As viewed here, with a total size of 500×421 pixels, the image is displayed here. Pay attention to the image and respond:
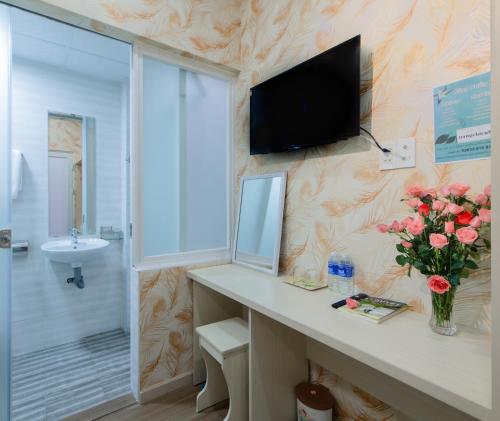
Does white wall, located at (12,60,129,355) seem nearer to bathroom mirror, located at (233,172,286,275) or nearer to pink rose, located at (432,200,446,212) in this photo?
bathroom mirror, located at (233,172,286,275)

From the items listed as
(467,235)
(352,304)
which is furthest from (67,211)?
(467,235)

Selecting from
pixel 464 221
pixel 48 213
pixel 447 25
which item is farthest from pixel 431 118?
pixel 48 213

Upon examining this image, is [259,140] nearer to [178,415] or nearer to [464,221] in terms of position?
[464,221]

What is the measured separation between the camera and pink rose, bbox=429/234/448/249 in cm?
89

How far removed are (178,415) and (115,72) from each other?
9.12ft

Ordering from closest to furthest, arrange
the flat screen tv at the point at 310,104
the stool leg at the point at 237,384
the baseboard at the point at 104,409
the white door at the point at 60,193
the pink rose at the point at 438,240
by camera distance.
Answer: the pink rose at the point at 438,240 < the flat screen tv at the point at 310,104 < the stool leg at the point at 237,384 < the baseboard at the point at 104,409 < the white door at the point at 60,193

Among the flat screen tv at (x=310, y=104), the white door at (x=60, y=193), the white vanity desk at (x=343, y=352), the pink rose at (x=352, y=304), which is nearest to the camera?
the white vanity desk at (x=343, y=352)

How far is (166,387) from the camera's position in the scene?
1.81 metres

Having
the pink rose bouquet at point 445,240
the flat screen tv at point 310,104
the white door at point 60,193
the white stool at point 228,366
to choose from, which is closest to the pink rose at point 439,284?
the pink rose bouquet at point 445,240

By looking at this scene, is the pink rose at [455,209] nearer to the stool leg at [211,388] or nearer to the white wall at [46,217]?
the stool leg at [211,388]

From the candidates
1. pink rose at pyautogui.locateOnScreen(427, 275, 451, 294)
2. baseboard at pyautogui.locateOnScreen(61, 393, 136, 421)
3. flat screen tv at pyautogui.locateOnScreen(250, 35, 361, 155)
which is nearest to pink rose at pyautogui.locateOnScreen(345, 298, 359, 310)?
pink rose at pyautogui.locateOnScreen(427, 275, 451, 294)

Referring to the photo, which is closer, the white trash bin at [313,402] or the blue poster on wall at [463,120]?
the blue poster on wall at [463,120]

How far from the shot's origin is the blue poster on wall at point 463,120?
98cm

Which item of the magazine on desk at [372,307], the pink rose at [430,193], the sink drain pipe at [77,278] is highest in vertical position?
the pink rose at [430,193]
